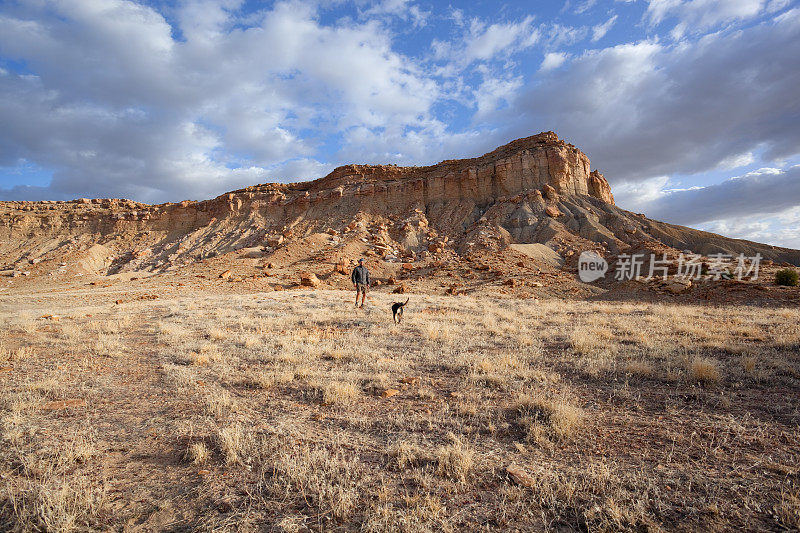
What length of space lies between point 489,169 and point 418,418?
138 ft

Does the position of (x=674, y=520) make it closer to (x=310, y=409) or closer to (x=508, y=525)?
(x=508, y=525)

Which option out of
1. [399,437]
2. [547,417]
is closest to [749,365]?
[547,417]

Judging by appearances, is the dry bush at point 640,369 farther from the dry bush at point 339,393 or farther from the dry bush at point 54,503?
the dry bush at point 54,503

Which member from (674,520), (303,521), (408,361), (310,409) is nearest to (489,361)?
(408,361)

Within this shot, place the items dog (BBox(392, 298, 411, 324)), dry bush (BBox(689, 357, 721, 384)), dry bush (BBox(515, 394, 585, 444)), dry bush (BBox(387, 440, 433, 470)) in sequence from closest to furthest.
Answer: dry bush (BBox(387, 440, 433, 470)) < dry bush (BBox(515, 394, 585, 444)) < dry bush (BBox(689, 357, 721, 384)) < dog (BBox(392, 298, 411, 324))

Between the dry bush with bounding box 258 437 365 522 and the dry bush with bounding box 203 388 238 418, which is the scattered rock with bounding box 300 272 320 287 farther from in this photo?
the dry bush with bounding box 258 437 365 522

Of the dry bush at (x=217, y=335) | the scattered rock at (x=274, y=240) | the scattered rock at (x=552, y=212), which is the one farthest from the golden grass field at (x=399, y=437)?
the scattered rock at (x=552, y=212)

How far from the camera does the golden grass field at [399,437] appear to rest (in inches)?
96.7

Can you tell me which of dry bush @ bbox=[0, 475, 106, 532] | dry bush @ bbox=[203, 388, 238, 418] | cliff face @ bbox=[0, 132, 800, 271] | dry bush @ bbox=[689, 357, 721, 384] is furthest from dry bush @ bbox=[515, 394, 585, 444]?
cliff face @ bbox=[0, 132, 800, 271]

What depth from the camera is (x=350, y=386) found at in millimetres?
4781

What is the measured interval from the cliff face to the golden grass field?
27778 mm

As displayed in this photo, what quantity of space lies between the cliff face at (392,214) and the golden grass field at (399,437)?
91.1 ft

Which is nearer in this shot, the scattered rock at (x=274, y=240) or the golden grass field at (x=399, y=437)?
the golden grass field at (x=399, y=437)

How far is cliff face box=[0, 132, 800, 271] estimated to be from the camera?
118 feet
